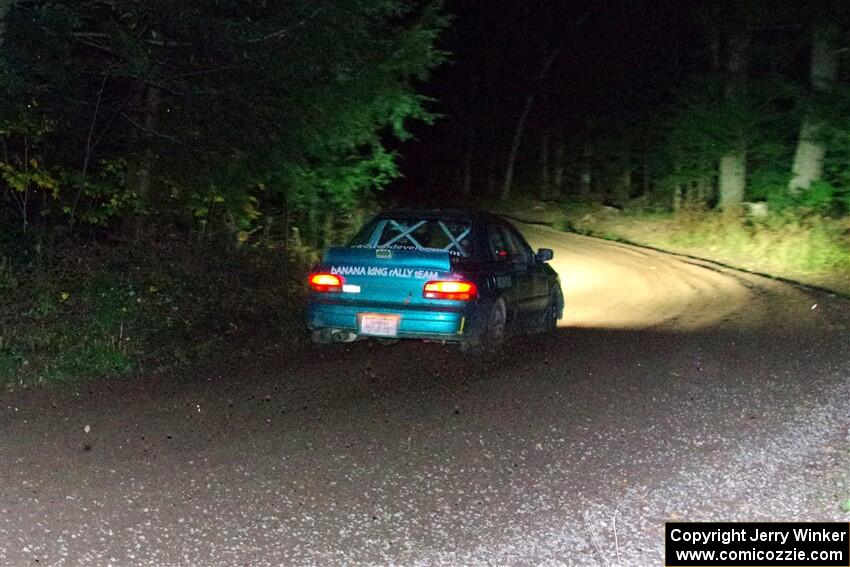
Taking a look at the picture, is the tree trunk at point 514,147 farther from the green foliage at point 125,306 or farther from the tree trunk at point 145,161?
the green foliage at point 125,306

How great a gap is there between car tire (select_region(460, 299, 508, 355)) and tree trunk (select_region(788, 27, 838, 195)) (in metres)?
16.2

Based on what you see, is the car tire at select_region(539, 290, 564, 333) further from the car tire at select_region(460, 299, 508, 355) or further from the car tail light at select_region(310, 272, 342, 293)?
the car tail light at select_region(310, 272, 342, 293)

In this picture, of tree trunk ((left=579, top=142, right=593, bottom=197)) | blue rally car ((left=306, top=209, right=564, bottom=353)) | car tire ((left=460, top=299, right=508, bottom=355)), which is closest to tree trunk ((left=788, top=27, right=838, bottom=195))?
tree trunk ((left=579, top=142, right=593, bottom=197))

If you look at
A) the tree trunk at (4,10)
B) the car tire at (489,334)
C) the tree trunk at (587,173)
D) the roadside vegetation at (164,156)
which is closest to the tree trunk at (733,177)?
the tree trunk at (587,173)

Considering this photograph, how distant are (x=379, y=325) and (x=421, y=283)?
0.65m

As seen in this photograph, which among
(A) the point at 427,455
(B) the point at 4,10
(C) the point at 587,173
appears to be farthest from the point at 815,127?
(A) the point at 427,455

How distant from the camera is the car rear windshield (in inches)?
428

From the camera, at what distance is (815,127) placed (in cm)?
2402

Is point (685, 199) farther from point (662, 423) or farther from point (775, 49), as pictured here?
point (662, 423)

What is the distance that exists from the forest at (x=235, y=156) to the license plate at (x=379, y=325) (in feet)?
6.27

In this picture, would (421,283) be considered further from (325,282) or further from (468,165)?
(468,165)

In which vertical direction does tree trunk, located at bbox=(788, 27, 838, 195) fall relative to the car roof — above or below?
above

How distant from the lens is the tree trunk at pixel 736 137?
87.5 ft

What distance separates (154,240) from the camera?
14.2 m
